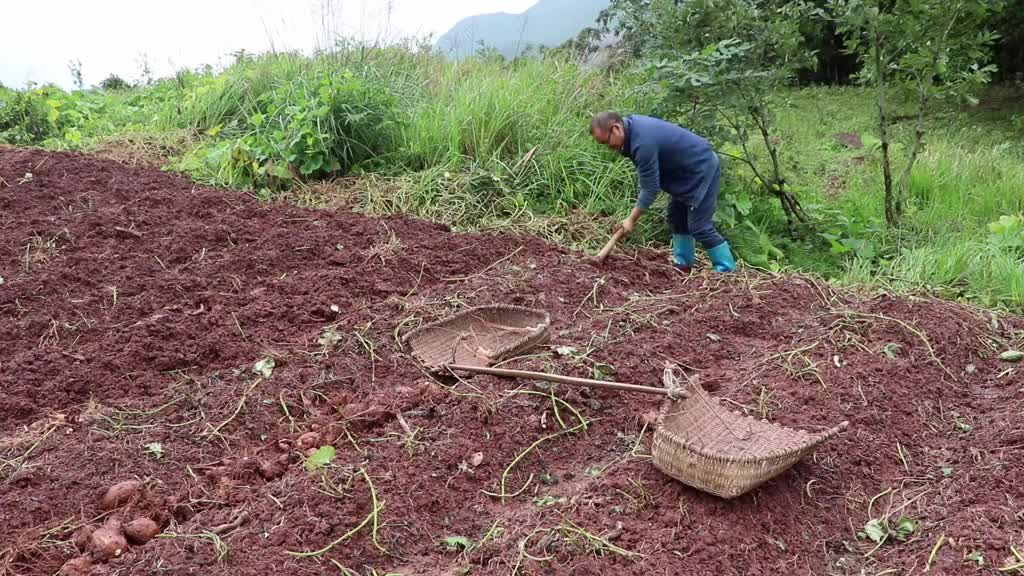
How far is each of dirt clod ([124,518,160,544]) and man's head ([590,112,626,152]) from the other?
2982mm

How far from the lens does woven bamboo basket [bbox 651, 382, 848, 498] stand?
7.75 feet

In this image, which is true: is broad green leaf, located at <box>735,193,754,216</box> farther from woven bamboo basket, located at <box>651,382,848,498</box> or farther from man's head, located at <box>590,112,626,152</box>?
woven bamboo basket, located at <box>651,382,848,498</box>

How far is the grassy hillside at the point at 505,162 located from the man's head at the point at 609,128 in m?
1.00

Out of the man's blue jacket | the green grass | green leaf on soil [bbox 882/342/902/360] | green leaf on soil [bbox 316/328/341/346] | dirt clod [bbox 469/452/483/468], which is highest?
the man's blue jacket

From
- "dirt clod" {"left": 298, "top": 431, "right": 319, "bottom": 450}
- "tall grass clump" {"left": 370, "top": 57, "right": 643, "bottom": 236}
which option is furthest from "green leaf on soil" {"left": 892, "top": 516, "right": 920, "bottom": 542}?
"tall grass clump" {"left": 370, "top": 57, "right": 643, "bottom": 236}

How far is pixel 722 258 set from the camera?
185 inches

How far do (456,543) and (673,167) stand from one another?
2.86m

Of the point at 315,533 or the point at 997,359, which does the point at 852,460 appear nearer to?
the point at 997,359

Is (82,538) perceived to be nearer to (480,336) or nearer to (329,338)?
(329,338)

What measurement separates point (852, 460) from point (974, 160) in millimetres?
4807

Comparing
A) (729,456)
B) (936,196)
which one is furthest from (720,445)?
(936,196)

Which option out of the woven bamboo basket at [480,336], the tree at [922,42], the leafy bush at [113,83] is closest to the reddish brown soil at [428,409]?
the woven bamboo basket at [480,336]

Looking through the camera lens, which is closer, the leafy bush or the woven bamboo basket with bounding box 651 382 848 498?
the woven bamboo basket with bounding box 651 382 848 498

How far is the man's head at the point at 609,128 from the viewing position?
14.1 feet
